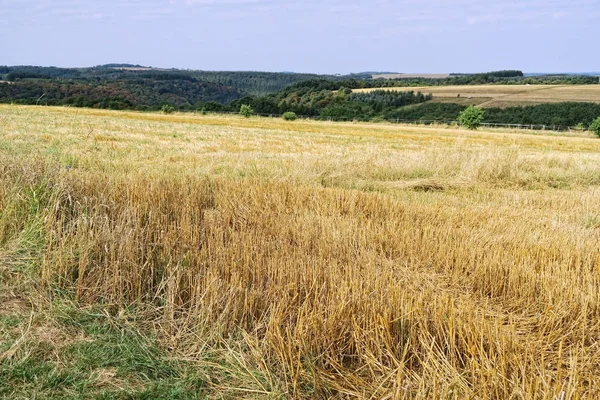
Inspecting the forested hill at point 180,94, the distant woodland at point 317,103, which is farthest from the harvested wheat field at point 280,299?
the distant woodland at point 317,103

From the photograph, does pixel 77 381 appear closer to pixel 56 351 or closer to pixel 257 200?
pixel 56 351

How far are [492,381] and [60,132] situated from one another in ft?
73.0

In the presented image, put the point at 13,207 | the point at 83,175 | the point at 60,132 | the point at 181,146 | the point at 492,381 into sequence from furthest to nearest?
the point at 60,132, the point at 181,146, the point at 83,175, the point at 13,207, the point at 492,381

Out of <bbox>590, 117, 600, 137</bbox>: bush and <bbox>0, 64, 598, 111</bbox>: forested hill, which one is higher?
<bbox>0, 64, 598, 111</bbox>: forested hill

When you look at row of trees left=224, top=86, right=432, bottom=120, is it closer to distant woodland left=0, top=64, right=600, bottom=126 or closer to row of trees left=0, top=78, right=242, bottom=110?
distant woodland left=0, top=64, right=600, bottom=126

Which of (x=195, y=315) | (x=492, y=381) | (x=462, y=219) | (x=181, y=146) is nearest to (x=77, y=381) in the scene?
(x=195, y=315)

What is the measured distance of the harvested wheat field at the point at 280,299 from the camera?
3.00m

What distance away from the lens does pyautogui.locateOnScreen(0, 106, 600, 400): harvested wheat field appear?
9.84 ft

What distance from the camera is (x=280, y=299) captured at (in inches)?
146

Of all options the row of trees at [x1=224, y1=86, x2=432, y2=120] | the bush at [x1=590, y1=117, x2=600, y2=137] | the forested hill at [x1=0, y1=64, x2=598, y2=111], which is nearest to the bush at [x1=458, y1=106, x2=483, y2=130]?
the bush at [x1=590, y1=117, x2=600, y2=137]

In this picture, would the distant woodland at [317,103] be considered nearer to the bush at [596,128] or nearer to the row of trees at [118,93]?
the row of trees at [118,93]

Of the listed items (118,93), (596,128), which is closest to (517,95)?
(596,128)

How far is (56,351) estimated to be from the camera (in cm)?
327

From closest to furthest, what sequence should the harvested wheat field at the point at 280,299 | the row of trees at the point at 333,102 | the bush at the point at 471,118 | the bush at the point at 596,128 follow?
the harvested wheat field at the point at 280,299, the bush at the point at 596,128, the bush at the point at 471,118, the row of trees at the point at 333,102
